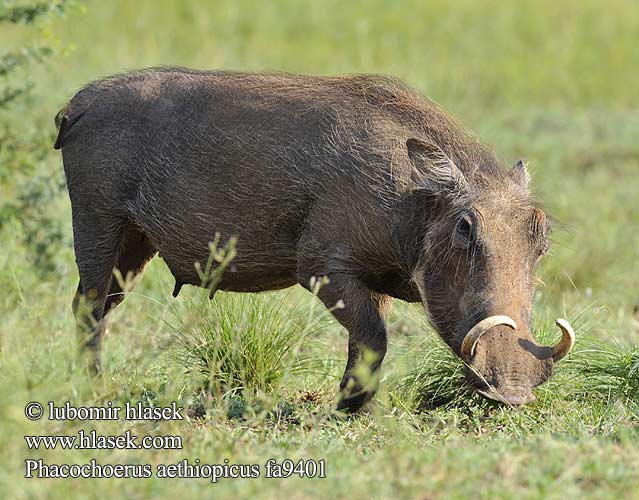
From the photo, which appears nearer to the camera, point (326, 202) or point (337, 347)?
point (326, 202)

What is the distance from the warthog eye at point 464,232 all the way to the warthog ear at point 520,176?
1.23 ft

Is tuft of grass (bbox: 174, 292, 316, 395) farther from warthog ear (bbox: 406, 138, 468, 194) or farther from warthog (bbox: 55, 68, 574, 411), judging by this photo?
warthog ear (bbox: 406, 138, 468, 194)

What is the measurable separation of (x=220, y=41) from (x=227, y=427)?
10.5 meters

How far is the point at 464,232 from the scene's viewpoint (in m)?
4.33

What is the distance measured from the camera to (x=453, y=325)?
14.3 feet

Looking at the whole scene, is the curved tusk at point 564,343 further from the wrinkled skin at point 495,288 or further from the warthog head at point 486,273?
the wrinkled skin at point 495,288

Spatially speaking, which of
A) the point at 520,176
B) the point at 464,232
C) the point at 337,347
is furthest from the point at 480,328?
the point at 337,347

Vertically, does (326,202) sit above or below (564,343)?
above

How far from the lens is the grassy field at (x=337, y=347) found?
136 inches

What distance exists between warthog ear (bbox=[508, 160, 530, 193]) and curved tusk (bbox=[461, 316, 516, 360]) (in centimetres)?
74

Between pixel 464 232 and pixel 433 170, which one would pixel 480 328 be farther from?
pixel 433 170

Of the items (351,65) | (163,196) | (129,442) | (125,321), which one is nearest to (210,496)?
(129,442)

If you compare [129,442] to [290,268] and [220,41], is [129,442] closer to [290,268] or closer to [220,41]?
[290,268]

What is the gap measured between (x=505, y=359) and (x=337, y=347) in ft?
6.78
